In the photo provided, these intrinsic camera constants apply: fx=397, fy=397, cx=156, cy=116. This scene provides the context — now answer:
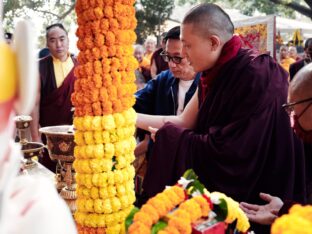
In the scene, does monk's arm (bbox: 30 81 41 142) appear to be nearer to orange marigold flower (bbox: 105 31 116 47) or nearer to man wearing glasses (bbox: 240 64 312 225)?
orange marigold flower (bbox: 105 31 116 47)

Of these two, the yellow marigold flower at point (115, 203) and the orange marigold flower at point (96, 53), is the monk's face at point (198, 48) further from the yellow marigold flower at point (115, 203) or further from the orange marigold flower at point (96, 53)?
the yellow marigold flower at point (115, 203)

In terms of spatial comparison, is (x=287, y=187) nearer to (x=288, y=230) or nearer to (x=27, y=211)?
(x=288, y=230)

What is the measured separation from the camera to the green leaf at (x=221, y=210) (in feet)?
3.13

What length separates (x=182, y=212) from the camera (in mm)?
901

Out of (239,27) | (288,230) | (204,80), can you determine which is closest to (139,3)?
(239,27)

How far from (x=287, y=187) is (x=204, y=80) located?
62 centimetres

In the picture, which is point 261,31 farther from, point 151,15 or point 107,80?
point 151,15

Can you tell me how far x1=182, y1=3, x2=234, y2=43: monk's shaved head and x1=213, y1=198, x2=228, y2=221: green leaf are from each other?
0.91 metres

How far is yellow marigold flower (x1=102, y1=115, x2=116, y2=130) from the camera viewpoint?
4.85 feet

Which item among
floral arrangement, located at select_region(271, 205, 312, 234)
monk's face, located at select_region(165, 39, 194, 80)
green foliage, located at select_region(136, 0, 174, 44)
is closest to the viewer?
floral arrangement, located at select_region(271, 205, 312, 234)

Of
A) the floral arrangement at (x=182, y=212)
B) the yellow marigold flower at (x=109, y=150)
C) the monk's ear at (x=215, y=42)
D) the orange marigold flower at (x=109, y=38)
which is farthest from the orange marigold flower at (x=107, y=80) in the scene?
the floral arrangement at (x=182, y=212)

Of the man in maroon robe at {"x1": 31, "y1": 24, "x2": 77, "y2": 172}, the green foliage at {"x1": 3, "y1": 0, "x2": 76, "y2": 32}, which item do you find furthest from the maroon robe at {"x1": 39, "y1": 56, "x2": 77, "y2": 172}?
the green foliage at {"x1": 3, "y1": 0, "x2": 76, "y2": 32}

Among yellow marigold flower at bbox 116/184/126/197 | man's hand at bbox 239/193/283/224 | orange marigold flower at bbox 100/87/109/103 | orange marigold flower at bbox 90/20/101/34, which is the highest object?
orange marigold flower at bbox 90/20/101/34

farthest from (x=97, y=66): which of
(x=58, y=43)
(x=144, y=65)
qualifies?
(x=144, y=65)
